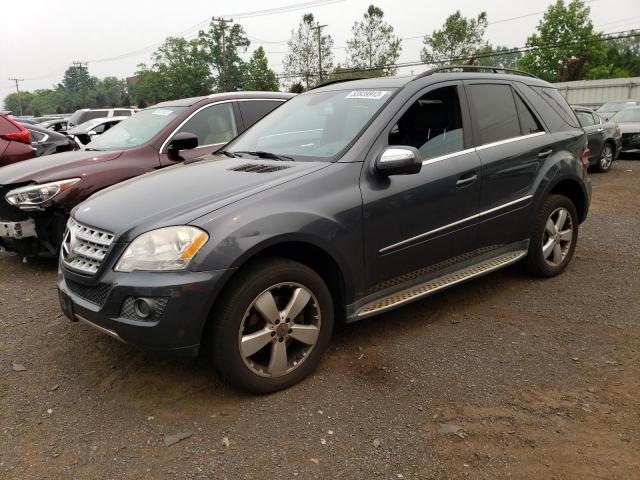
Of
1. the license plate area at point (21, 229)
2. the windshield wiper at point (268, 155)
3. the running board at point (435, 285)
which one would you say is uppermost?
the windshield wiper at point (268, 155)

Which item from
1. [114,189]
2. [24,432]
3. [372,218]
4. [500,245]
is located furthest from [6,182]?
[500,245]

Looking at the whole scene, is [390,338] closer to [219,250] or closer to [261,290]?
[261,290]

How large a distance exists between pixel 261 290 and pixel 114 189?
4.45ft

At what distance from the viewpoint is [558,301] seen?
13.8 feet

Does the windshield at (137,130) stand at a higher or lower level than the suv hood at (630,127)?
higher

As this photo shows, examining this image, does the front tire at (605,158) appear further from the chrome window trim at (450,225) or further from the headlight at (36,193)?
the headlight at (36,193)

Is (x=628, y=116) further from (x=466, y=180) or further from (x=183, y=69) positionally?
(x=183, y=69)

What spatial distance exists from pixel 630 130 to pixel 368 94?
13.0 m

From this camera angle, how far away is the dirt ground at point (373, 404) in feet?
7.80

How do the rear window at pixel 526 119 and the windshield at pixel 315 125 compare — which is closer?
the windshield at pixel 315 125

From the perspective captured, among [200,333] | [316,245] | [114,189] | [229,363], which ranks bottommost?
[229,363]

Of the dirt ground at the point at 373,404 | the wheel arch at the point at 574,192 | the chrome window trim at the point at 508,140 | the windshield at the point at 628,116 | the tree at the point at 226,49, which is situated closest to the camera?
the dirt ground at the point at 373,404

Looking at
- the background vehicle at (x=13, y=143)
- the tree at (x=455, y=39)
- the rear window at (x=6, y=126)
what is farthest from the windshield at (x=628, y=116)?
the tree at (x=455, y=39)

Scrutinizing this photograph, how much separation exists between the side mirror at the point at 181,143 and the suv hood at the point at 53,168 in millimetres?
544
